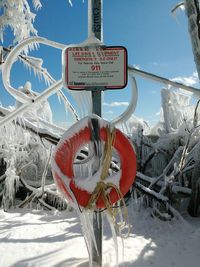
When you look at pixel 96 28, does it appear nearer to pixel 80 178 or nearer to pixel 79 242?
pixel 80 178

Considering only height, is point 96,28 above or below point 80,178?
above

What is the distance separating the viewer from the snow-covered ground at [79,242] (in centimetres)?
449

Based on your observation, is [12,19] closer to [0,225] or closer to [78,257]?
[0,225]

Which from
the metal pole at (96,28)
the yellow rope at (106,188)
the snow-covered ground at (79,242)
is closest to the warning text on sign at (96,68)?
the metal pole at (96,28)

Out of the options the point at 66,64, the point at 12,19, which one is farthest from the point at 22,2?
the point at 66,64

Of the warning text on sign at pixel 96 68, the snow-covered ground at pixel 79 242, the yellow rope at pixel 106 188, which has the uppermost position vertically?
the warning text on sign at pixel 96 68

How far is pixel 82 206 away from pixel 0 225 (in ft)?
12.5

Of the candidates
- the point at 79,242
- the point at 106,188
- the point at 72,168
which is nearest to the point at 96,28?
the point at 72,168

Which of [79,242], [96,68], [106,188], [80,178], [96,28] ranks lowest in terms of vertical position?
[79,242]

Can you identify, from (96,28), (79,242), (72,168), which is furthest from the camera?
(79,242)

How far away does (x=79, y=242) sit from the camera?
521 centimetres

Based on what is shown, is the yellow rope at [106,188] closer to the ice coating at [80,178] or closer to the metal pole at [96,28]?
the ice coating at [80,178]

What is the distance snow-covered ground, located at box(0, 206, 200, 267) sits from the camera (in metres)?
4.49

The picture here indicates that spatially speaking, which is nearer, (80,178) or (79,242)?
(80,178)
